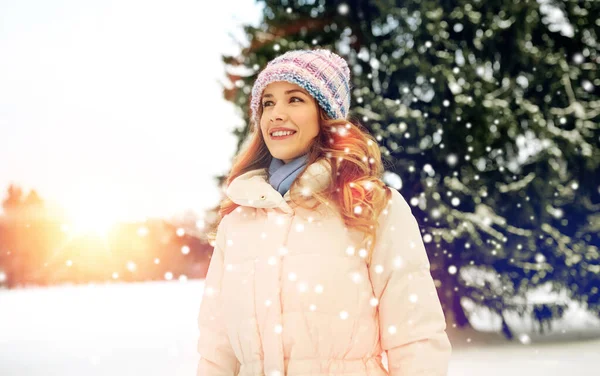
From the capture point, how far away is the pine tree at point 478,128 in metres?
5.94

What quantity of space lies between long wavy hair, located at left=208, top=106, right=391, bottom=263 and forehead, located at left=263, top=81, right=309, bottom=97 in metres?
0.12

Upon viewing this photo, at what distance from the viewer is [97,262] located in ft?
34.8

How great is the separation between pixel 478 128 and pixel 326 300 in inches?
185

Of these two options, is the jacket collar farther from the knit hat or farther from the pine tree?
the pine tree

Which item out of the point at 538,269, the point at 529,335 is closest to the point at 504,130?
the point at 538,269

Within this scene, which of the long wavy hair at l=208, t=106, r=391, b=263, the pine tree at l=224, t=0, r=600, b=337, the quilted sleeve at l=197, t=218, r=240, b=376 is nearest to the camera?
the long wavy hair at l=208, t=106, r=391, b=263

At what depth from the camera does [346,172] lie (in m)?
1.94

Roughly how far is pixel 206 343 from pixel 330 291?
1.66 feet

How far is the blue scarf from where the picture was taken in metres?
1.94

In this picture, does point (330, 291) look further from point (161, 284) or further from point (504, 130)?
point (161, 284)

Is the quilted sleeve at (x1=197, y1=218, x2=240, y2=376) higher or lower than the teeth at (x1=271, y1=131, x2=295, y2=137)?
lower

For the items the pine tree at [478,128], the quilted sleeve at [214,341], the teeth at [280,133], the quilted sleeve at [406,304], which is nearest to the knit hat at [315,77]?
the teeth at [280,133]

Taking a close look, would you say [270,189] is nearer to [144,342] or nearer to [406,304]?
[406,304]

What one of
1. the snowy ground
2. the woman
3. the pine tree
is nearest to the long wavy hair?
the woman
